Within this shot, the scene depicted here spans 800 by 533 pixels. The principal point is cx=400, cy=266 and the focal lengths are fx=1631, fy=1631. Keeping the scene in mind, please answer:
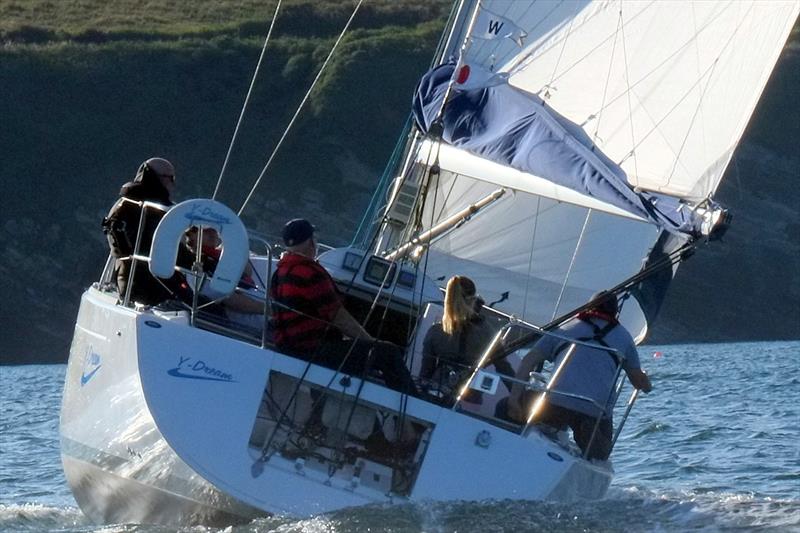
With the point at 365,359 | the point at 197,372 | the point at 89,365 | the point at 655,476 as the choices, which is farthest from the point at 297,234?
the point at 655,476

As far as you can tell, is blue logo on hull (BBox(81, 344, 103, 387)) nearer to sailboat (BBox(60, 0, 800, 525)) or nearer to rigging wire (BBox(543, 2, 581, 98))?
sailboat (BBox(60, 0, 800, 525))

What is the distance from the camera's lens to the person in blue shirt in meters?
7.99

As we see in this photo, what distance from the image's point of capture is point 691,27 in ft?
34.4

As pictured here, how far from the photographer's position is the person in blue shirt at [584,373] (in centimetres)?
799

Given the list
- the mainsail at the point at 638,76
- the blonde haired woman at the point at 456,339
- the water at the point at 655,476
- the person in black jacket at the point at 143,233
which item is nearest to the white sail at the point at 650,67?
the mainsail at the point at 638,76

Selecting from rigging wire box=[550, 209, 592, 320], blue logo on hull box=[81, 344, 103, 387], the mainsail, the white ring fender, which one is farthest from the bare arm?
rigging wire box=[550, 209, 592, 320]

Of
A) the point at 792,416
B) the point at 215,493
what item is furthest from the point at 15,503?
the point at 792,416

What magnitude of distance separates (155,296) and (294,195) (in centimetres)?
3067

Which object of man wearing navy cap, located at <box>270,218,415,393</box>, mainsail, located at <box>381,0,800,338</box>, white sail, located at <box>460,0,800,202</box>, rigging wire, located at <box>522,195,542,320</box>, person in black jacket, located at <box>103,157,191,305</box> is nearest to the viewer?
man wearing navy cap, located at <box>270,218,415,393</box>

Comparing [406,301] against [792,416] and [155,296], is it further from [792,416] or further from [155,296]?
[792,416]

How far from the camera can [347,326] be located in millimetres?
7508

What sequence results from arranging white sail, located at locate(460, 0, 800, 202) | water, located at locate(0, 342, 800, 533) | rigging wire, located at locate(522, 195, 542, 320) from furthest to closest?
rigging wire, located at locate(522, 195, 542, 320) → white sail, located at locate(460, 0, 800, 202) → water, located at locate(0, 342, 800, 533)

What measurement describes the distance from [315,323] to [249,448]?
695 mm

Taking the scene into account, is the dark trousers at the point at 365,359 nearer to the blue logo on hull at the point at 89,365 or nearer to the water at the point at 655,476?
the water at the point at 655,476
